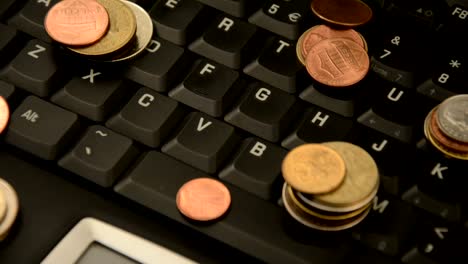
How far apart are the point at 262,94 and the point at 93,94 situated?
14 cm

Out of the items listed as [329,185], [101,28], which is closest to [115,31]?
[101,28]

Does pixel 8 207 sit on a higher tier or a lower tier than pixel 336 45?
lower

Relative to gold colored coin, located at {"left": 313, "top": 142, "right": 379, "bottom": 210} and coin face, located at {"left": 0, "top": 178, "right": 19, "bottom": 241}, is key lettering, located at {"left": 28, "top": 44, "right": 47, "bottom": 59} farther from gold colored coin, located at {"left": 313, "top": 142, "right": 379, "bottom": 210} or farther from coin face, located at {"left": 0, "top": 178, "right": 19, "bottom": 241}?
gold colored coin, located at {"left": 313, "top": 142, "right": 379, "bottom": 210}

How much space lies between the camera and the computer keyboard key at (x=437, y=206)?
0.60 metres

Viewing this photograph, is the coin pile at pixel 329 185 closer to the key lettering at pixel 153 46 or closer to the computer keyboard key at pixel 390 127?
the computer keyboard key at pixel 390 127

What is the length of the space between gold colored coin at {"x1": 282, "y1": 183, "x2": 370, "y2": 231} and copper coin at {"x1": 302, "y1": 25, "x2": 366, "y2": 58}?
0.14 m

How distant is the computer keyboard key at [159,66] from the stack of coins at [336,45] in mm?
107

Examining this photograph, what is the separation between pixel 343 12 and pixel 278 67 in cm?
8

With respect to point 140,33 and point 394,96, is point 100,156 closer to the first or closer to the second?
point 140,33

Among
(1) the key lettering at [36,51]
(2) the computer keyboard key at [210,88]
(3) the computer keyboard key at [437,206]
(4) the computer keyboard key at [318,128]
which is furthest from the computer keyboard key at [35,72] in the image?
(3) the computer keyboard key at [437,206]

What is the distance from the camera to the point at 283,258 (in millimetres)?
590

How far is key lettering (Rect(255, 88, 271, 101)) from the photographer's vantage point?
64cm

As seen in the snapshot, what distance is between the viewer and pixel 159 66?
2.13ft

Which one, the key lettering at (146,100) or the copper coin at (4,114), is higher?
the key lettering at (146,100)
